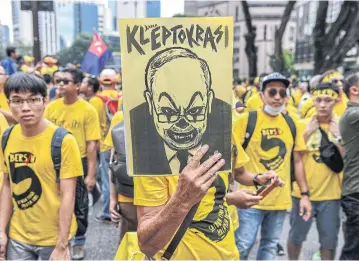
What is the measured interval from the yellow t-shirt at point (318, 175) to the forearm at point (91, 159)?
2.04m

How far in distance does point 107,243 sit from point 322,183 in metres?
2.41

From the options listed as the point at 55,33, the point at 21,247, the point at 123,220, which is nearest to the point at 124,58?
the point at 21,247

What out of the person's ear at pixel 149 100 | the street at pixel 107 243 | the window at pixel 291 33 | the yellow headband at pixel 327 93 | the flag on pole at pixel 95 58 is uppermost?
the window at pixel 291 33

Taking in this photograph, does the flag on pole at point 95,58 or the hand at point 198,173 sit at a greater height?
the flag on pole at point 95,58

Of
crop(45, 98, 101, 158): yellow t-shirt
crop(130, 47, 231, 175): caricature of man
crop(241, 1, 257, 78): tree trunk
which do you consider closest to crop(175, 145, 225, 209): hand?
crop(130, 47, 231, 175): caricature of man

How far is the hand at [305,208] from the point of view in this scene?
3703 mm

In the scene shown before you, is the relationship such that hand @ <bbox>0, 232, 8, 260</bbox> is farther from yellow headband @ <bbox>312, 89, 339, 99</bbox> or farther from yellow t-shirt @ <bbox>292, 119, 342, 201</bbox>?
yellow headband @ <bbox>312, 89, 339, 99</bbox>

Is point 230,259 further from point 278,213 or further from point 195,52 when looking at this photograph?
point 278,213

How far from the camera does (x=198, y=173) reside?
152cm

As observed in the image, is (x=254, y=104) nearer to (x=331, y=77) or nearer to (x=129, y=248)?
(x=331, y=77)

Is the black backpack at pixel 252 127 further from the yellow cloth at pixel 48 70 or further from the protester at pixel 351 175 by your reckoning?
the yellow cloth at pixel 48 70

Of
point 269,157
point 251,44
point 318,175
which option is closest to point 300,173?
point 318,175

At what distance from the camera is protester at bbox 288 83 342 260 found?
3.81 meters

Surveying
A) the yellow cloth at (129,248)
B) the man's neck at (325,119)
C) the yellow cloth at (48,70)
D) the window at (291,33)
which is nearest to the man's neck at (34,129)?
the yellow cloth at (129,248)
